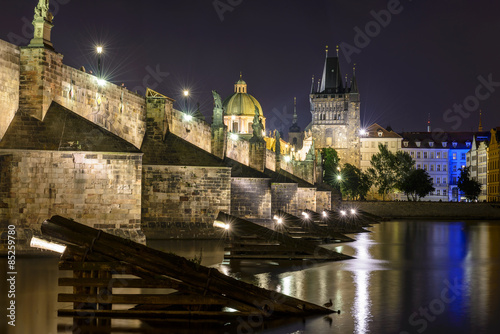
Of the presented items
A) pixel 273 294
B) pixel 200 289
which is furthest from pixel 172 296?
pixel 273 294

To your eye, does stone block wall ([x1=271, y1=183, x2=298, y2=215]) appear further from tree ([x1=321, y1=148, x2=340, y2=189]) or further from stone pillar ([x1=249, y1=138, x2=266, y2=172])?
tree ([x1=321, y1=148, x2=340, y2=189])

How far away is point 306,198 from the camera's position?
174 ft

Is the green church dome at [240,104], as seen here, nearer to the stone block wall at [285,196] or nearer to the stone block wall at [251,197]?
A: the stone block wall at [285,196]

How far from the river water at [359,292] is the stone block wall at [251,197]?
11.9 metres

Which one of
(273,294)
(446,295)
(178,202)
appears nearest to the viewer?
(273,294)

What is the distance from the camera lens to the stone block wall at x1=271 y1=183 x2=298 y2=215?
148 ft

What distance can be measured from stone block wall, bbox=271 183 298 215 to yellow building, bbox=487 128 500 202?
60730 mm

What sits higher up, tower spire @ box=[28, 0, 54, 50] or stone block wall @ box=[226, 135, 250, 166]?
tower spire @ box=[28, 0, 54, 50]

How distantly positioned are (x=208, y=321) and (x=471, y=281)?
852 cm

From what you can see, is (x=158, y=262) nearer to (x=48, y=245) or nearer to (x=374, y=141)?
(x=48, y=245)

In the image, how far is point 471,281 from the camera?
656 inches

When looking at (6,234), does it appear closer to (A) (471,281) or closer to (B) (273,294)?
(B) (273,294)

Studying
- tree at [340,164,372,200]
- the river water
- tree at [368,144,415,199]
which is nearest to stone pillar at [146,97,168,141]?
the river water

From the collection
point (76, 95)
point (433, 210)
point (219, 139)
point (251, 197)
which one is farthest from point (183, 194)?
point (433, 210)
